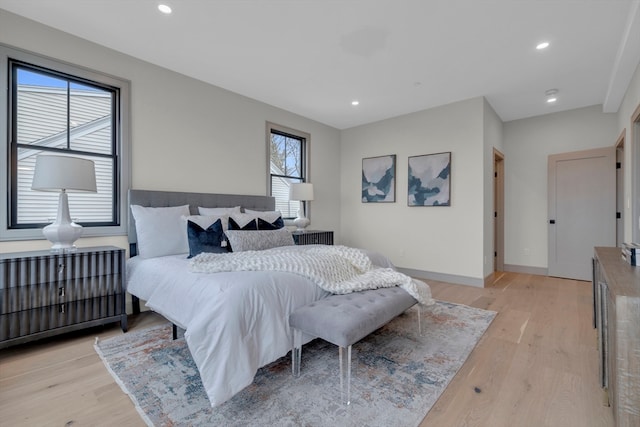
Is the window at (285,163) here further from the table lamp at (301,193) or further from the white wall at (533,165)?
the white wall at (533,165)

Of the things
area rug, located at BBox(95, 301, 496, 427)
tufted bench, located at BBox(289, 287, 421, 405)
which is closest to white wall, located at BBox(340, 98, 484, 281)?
area rug, located at BBox(95, 301, 496, 427)

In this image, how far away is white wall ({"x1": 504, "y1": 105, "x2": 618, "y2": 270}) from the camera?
4.56 m

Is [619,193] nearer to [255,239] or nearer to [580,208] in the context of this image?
[580,208]

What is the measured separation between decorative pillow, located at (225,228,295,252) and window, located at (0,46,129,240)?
1260 millimetres

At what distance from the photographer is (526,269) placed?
504 centimetres

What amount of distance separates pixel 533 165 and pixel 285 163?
4.23 meters

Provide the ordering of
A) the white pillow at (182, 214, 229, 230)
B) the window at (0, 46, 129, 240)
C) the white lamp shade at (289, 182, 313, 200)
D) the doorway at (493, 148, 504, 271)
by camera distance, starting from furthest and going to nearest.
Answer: the doorway at (493, 148, 504, 271)
the white lamp shade at (289, 182, 313, 200)
the white pillow at (182, 214, 229, 230)
the window at (0, 46, 129, 240)

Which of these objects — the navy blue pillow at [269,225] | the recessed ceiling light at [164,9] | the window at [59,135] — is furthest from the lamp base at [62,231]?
the recessed ceiling light at [164,9]

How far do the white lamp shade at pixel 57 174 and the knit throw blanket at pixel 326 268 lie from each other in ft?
3.87

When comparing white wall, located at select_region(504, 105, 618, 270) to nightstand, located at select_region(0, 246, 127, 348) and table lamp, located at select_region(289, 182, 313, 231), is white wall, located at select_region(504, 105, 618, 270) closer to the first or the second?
table lamp, located at select_region(289, 182, 313, 231)

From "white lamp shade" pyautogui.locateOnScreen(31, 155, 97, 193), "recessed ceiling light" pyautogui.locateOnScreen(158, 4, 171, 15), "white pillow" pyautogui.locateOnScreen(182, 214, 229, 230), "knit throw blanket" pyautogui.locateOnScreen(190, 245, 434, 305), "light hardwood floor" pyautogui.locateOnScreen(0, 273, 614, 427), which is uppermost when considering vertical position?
"recessed ceiling light" pyautogui.locateOnScreen(158, 4, 171, 15)

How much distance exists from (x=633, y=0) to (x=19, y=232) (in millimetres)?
5196

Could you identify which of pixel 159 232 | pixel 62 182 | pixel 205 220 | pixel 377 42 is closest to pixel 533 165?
pixel 377 42

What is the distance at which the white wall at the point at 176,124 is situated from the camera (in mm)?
2621
